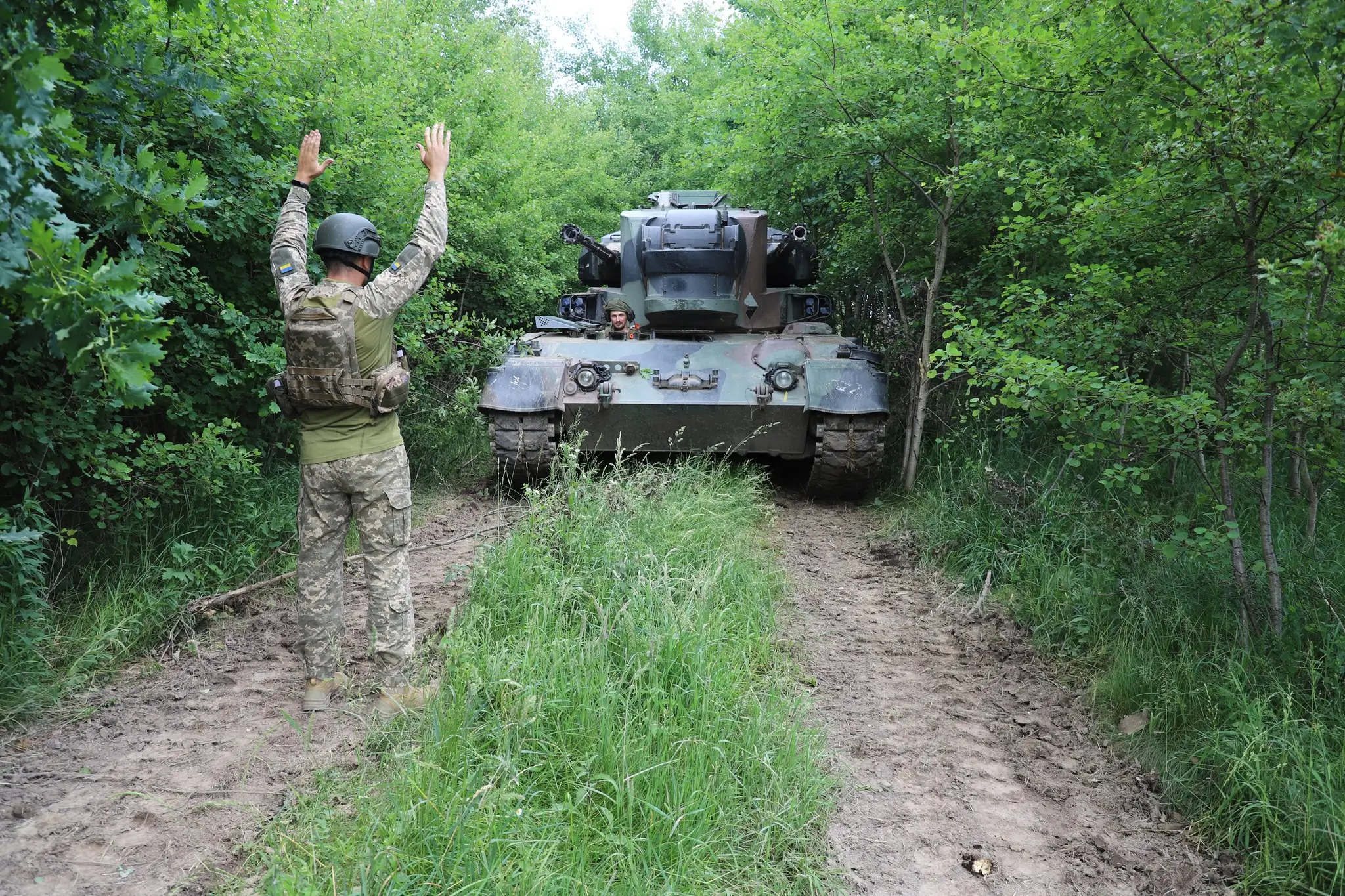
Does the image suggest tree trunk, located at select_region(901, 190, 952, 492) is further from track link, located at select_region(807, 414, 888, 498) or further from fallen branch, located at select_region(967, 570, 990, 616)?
fallen branch, located at select_region(967, 570, 990, 616)

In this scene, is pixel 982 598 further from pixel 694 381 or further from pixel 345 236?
pixel 345 236

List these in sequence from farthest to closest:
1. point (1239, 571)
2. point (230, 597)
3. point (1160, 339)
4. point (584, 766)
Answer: point (230, 597)
point (1160, 339)
point (1239, 571)
point (584, 766)

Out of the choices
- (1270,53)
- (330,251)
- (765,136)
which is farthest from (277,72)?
(1270,53)

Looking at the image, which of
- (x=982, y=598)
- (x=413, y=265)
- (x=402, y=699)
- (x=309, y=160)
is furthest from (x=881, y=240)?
(x=402, y=699)

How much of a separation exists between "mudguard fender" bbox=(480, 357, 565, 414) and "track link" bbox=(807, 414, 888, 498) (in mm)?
1981

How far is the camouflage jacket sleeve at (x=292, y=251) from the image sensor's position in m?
3.67

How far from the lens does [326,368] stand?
3.65 metres

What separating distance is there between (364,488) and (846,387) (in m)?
4.15

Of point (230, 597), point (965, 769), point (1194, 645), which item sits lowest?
point (965, 769)

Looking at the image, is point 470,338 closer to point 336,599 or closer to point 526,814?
point 336,599

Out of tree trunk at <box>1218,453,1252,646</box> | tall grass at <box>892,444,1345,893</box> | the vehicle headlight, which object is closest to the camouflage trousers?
tall grass at <box>892,444,1345,893</box>

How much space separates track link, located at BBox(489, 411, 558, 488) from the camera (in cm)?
702

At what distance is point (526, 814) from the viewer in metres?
2.68

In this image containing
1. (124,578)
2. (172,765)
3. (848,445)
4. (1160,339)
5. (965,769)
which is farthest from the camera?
(848,445)
